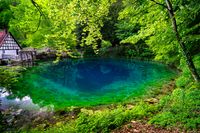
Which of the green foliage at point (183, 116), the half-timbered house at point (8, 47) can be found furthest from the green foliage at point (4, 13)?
the green foliage at point (183, 116)

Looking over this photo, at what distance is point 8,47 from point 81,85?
81.5 feet

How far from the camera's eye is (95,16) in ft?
27.4

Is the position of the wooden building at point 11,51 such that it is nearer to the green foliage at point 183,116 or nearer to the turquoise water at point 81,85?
the turquoise water at point 81,85

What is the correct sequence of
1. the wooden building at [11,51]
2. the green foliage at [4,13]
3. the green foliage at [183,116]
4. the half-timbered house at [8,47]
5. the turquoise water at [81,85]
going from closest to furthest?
1. the green foliage at [183,116]
2. the turquoise water at [81,85]
3. the wooden building at [11,51]
4. the half-timbered house at [8,47]
5. the green foliage at [4,13]

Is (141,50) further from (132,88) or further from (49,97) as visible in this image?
(49,97)

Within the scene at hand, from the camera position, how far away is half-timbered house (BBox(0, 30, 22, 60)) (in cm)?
4528

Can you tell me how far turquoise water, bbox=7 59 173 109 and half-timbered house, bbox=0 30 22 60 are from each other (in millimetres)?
10058

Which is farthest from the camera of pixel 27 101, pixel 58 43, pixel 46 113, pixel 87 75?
pixel 87 75

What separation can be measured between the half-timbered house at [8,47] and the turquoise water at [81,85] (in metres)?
10.1

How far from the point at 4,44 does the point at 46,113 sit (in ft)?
106

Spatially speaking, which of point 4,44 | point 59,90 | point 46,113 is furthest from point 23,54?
point 46,113

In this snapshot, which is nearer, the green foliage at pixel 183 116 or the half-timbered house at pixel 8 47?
the green foliage at pixel 183 116

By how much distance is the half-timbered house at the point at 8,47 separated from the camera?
45.3 metres

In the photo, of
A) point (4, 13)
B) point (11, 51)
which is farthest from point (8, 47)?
point (4, 13)
